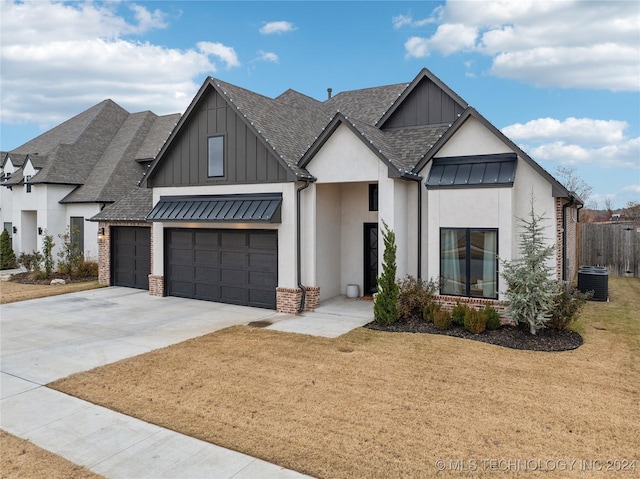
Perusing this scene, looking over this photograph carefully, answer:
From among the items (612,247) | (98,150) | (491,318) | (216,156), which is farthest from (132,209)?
(612,247)

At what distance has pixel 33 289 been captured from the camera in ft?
57.3

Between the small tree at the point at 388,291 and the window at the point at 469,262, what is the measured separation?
4.98 feet

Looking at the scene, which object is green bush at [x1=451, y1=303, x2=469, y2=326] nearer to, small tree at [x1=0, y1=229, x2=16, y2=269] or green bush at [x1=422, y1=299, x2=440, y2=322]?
green bush at [x1=422, y1=299, x2=440, y2=322]

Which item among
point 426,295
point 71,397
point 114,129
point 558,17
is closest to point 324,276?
point 426,295

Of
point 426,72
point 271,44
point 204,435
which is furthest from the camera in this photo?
point 271,44

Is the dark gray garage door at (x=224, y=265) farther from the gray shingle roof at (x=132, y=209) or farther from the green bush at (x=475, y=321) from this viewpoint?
the green bush at (x=475, y=321)

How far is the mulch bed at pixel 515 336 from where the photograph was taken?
9.09m

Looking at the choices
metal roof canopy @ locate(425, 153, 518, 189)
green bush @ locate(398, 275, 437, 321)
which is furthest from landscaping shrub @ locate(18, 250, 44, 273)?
metal roof canopy @ locate(425, 153, 518, 189)

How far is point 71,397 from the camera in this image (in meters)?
6.70

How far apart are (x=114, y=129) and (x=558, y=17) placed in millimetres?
24725

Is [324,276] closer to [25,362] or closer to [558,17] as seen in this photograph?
[25,362]

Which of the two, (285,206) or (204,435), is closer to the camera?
(204,435)

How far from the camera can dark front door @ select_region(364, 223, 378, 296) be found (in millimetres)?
14445

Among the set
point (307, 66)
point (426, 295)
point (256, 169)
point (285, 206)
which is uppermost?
point (307, 66)
